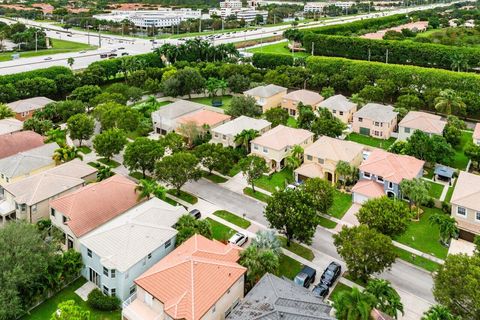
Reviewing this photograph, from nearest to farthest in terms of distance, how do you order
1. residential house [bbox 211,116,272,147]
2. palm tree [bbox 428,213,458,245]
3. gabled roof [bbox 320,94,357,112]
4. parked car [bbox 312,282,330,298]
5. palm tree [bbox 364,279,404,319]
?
palm tree [bbox 364,279,404,319] < parked car [bbox 312,282,330,298] < palm tree [bbox 428,213,458,245] < residential house [bbox 211,116,272,147] < gabled roof [bbox 320,94,357,112]

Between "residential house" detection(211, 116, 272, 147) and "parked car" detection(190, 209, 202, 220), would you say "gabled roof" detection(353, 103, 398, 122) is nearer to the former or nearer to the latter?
"residential house" detection(211, 116, 272, 147)

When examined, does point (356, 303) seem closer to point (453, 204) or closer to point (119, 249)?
point (119, 249)

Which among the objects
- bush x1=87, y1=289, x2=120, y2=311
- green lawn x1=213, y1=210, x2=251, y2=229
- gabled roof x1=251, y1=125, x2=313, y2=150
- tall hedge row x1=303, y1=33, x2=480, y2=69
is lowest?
bush x1=87, y1=289, x2=120, y2=311

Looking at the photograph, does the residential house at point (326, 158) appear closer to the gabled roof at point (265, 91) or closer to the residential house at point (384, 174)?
the residential house at point (384, 174)

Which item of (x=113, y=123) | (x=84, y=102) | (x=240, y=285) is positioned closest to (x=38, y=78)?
(x=84, y=102)

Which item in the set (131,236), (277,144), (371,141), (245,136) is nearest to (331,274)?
(131,236)

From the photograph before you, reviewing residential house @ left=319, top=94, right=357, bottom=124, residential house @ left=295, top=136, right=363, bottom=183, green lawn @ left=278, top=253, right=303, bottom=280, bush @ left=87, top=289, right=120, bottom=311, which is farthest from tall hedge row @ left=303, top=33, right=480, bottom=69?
bush @ left=87, top=289, right=120, bottom=311

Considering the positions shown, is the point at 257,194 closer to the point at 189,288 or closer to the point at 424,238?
the point at 424,238
